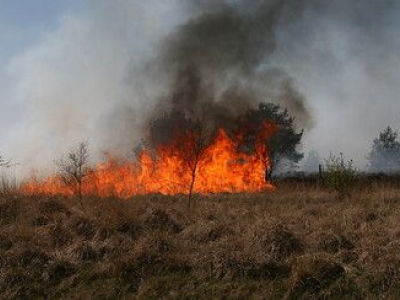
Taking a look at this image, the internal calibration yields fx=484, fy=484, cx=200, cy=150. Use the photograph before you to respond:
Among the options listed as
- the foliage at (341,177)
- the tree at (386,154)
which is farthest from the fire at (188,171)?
the tree at (386,154)

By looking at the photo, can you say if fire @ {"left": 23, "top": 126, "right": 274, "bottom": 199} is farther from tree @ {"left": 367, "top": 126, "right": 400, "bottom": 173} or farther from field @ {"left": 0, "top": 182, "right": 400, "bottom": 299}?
tree @ {"left": 367, "top": 126, "right": 400, "bottom": 173}

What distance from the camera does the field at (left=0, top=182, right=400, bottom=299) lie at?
24.7 ft

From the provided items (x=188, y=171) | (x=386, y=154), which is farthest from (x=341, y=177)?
(x=386, y=154)

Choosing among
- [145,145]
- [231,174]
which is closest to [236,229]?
[231,174]

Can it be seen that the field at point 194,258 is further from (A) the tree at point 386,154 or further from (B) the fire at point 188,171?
(A) the tree at point 386,154

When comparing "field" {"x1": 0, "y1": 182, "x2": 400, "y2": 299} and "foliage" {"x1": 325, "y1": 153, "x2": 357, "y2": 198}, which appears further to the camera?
"foliage" {"x1": 325, "y1": 153, "x2": 357, "y2": 198}

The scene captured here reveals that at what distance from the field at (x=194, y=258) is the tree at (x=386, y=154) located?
268 feet

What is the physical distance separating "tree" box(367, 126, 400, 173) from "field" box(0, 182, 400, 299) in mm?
81761

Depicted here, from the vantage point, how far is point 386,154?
105875 millimetres

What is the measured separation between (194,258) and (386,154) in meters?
105

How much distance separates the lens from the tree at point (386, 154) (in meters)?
97.1

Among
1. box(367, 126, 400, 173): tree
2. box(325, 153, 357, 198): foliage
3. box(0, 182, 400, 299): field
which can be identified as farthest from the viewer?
box(367, 126, 400, 173): tree

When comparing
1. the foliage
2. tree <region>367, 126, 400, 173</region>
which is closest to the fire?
the foliage

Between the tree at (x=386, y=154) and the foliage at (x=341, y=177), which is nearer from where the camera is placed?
the foliage at (x=341, y=177)
